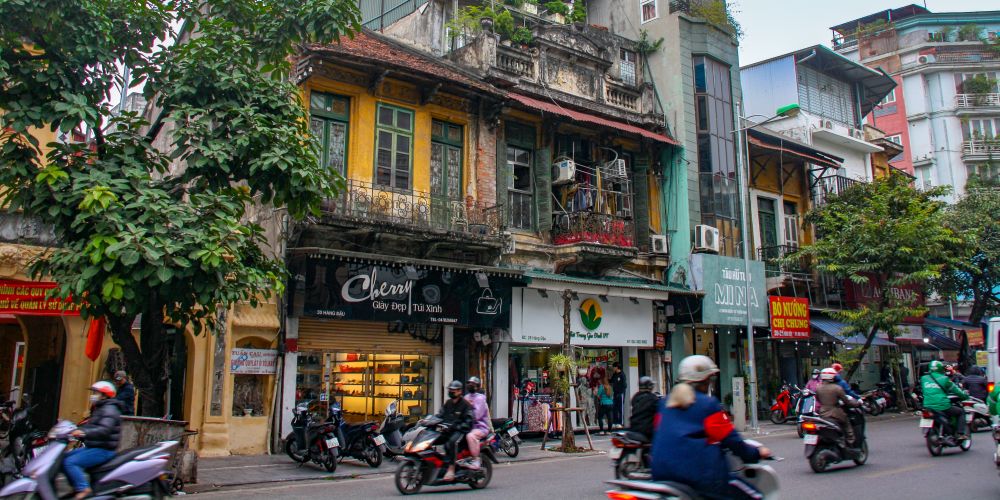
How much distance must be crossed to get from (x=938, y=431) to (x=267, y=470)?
1113cm

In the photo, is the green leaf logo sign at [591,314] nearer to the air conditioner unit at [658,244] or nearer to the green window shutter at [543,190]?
the green window shutter at [543,190]

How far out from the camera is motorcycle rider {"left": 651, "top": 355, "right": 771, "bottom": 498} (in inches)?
193

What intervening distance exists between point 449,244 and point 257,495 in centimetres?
808

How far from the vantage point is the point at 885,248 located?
2305 centimetres

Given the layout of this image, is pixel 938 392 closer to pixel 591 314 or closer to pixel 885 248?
pixel 591 314

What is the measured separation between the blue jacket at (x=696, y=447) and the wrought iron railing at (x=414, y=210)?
11444 millimetres

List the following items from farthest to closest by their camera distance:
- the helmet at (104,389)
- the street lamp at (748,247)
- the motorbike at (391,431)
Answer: the street lamp at (748,247)
the motorbike at (391,431)
the helmet at (104,389)

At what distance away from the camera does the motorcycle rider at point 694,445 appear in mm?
4898

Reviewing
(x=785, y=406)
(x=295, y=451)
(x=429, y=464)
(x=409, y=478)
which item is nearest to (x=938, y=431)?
(x=429, y=464)

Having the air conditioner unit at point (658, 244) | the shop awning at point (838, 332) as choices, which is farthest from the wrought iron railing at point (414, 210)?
the shop awning at point (838, 332)

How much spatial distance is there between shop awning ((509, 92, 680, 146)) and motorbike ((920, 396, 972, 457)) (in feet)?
34.5

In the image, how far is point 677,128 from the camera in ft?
74.6

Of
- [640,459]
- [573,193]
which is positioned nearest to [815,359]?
[573,193]

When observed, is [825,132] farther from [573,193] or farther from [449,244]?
[449,244]
